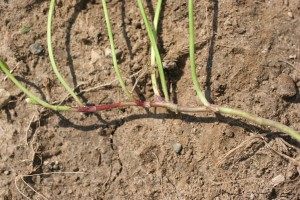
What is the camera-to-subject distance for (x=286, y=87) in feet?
5.48

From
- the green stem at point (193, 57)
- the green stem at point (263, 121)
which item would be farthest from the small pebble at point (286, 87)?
the green stem at point (193, 57)

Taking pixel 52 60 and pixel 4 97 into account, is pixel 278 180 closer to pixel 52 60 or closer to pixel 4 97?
pixel 52 60

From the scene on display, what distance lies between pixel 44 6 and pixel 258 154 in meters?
1.10

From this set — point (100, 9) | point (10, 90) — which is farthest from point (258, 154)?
point (10, 90)

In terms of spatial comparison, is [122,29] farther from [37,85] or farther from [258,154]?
[258,154]

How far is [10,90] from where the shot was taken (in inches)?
69.5

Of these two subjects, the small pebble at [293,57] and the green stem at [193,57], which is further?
the small pebble at [293,57]

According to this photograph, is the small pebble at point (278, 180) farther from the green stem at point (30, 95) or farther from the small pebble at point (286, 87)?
the green stem at point (30, 95)

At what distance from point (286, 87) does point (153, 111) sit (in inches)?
21.4

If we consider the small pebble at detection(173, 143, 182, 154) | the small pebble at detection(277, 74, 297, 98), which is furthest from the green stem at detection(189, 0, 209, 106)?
the small pebble at detection(277, 74, 297, 98)

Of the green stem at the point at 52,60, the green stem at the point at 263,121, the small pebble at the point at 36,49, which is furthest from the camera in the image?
the small pebble at the point at 36,49

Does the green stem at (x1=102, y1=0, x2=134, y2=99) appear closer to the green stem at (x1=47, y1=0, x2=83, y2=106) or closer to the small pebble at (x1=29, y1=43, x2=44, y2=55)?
the green stem at (x1=47, y1=0, x2=83, y2=106)

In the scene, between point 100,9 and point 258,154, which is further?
point 100,9

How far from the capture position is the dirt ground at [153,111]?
1.66m
